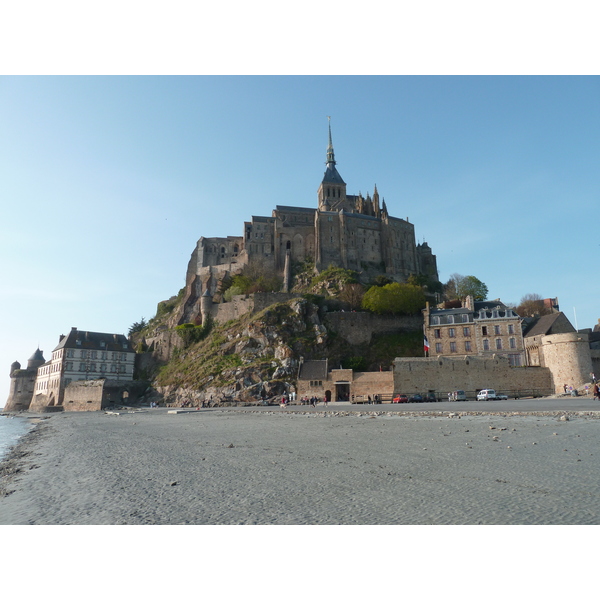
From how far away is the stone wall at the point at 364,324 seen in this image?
54.6 m

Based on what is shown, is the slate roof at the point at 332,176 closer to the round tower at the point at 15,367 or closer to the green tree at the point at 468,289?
the green tree at the point at 468,289

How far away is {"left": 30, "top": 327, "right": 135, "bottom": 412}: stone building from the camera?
58.2 meters

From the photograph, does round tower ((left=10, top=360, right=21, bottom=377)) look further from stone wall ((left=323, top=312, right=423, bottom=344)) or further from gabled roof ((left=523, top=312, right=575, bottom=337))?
gabled roof ((left=523, top=312, right=575, bottom=337))

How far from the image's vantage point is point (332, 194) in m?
88.8

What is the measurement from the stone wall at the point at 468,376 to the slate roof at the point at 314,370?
25.1 feet

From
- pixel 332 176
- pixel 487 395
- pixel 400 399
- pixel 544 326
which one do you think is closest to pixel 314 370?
pixel 400 399

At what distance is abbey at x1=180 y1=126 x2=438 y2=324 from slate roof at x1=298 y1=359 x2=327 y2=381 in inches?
1023

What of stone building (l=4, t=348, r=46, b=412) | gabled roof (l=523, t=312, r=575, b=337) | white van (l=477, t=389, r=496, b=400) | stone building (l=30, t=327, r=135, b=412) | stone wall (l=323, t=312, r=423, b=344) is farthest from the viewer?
stone building (l=4, t=348, r=46, b=412)

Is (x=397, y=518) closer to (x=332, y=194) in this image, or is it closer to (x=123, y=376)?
(x=123, y=376)

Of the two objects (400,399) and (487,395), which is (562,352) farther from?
(400,399)

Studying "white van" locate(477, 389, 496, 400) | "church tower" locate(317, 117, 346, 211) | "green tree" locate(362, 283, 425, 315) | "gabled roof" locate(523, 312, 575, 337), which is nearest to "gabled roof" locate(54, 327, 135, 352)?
"green tree" locate(362, 283, 425, 315)

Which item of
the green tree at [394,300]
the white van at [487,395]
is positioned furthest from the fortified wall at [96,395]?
the white van at [487,395]

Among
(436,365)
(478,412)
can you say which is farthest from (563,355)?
(478,412)

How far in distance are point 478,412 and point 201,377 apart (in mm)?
35452
